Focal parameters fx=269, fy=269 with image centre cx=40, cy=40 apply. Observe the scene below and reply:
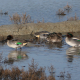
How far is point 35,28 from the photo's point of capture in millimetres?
16781

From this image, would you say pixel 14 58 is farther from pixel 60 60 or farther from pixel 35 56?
pixel 60 60

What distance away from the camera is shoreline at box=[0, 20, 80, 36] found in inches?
639

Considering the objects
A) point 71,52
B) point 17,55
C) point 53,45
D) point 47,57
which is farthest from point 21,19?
point 47,57

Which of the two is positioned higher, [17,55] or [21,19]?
[21,19]

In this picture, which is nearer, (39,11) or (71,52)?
(71,52)

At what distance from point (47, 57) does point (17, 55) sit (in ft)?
4.17

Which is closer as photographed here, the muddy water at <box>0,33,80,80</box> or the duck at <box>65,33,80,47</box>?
the muddy water at <box>0,33,80,80</box>

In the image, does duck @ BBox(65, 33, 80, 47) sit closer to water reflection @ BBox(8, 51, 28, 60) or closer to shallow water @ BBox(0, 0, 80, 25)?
water reflection @ BBox(8, 51, 28, 60)

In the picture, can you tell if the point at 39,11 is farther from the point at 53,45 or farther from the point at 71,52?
the point at 71,52

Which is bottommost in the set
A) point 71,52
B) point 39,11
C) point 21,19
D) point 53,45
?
point 39,11

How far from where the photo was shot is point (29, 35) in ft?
53.2

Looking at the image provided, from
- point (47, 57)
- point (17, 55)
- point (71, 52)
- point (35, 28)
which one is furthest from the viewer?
point (35, 28)

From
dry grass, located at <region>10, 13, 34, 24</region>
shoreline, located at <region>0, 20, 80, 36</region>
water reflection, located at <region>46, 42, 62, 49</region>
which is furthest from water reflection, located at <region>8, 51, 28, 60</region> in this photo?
dry grass, located at <region>10, 13, 34, 24</region>

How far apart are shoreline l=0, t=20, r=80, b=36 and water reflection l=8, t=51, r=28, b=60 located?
5.05m
